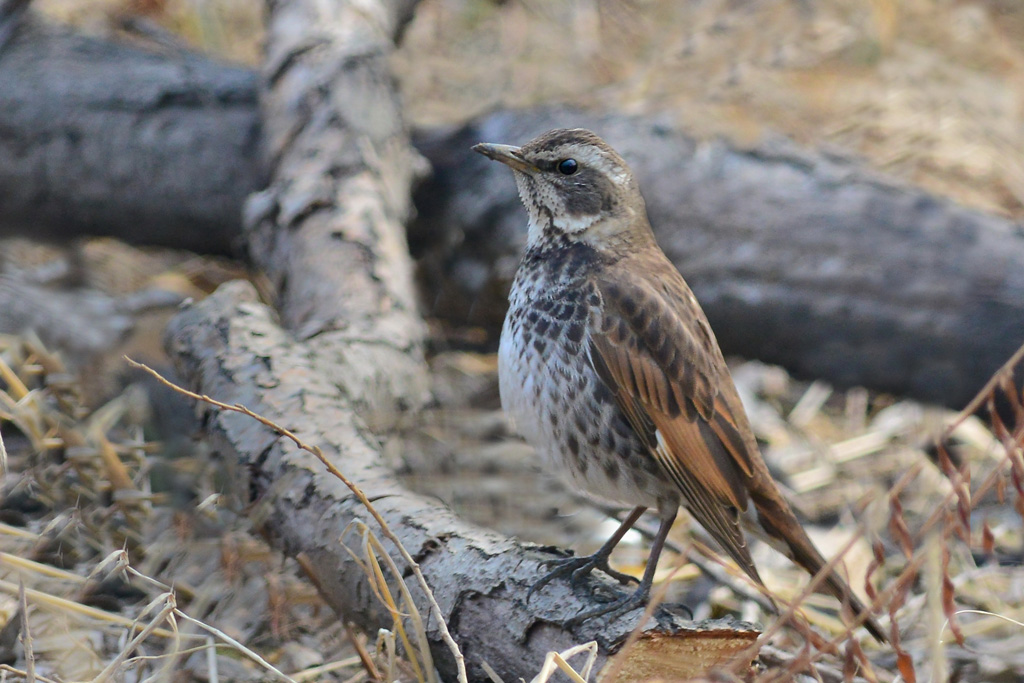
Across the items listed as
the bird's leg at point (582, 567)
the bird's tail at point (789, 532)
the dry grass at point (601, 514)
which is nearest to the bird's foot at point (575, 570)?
the bird's leg at point (582, 567)

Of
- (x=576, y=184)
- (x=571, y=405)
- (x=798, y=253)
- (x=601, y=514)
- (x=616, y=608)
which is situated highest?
(x=576, y=184)

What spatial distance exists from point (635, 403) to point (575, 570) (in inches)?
23.7

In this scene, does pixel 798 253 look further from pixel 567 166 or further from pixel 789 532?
pixel 789 532

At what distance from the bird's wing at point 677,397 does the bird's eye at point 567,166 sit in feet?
1.71

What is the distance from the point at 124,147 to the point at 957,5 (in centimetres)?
804

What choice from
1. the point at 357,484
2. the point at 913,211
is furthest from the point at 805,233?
the point at 357,484

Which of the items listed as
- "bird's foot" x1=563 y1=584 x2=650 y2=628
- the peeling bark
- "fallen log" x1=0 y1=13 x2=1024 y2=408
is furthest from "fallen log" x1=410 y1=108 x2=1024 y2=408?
"bird's foot" x1=563 y1=584 x2=650 y2=628

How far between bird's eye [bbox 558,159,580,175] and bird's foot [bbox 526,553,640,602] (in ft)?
4.73

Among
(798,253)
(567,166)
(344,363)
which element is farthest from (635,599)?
(798,253)

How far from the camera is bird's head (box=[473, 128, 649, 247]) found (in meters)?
3.78

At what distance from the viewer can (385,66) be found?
5488 mm

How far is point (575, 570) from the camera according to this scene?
311 cm

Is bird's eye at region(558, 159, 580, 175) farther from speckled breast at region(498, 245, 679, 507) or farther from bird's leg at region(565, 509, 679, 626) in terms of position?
bird's leg at region(565, 509, 679, 626)

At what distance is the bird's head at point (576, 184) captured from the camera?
3.78m
